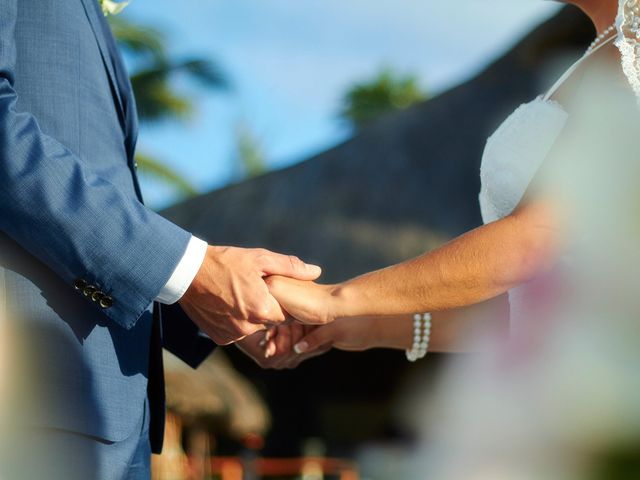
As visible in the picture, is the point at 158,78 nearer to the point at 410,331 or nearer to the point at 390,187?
the point at 390,187

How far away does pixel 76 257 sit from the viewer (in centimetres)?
195

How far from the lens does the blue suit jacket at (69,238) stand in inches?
76.1

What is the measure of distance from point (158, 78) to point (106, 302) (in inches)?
762

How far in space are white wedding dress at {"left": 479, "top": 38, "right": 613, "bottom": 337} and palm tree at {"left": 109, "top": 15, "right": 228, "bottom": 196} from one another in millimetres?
18393

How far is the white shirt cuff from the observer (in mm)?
2092

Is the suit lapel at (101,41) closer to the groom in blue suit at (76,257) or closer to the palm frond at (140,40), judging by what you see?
the groom in blue suit at (76,257)

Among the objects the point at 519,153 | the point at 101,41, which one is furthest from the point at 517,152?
the point at 101,41

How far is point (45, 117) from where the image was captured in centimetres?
207

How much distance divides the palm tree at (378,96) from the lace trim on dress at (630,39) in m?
33.3

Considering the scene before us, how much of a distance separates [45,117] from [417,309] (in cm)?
99

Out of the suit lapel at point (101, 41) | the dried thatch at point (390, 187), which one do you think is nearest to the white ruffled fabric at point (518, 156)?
the suit lapel at point (101, 41)

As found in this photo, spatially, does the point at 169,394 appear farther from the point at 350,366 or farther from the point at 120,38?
the point at 120,38

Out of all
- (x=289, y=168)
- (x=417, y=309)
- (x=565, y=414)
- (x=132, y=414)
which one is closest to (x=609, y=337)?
(x=565, y=414)

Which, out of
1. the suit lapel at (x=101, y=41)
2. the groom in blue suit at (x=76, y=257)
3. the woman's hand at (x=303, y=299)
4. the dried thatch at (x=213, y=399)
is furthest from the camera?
the dried thatch at (x=213, y=399)
